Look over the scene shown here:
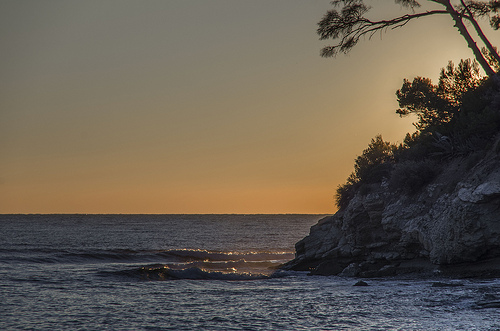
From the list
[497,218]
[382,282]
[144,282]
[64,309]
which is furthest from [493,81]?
[64,309]

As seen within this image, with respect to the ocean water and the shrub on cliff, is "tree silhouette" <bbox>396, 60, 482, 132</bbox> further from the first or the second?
the ocean water

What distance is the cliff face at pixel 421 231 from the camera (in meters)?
19.9

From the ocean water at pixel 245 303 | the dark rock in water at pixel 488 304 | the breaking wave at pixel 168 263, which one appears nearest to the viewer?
the ocean water at pixel 245 303

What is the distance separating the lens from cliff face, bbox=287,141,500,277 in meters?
19.9

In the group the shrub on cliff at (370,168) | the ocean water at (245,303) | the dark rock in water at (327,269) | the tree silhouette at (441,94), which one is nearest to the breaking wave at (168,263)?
the ocean water at (245,303)

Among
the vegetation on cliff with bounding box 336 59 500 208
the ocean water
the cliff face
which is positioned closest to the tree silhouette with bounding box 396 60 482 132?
the vegetation on cliff with bounding box 336 59 500 208

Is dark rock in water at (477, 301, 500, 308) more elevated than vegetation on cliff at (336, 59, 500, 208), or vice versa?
vegetation on cliff at (336, 59, 500, 208)

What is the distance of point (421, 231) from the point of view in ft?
73.7

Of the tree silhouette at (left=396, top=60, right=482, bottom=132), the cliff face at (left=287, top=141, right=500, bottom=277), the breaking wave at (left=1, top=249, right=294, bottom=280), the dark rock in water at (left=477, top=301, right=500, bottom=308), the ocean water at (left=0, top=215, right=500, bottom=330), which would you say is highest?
the tree silhouette at (left=396, top=60, right=482, bottom=132)

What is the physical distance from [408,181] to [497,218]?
600cm

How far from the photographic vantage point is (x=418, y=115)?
32.2 m

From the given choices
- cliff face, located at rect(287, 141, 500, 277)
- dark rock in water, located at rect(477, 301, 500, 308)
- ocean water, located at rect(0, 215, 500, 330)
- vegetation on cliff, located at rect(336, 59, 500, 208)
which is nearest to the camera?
ocean water, located at rect(0, 215, 500, 330)

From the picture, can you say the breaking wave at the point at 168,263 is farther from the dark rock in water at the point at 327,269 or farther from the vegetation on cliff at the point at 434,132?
the vegetation on cliff at the point at 434,132

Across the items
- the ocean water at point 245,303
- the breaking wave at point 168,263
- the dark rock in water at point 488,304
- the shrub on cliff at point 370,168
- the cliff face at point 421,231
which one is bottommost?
the breaking wave at point 168,263
